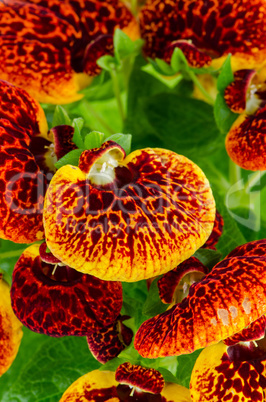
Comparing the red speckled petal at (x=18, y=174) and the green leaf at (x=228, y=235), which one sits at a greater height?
the red speckled petal at (x=18, y=174)

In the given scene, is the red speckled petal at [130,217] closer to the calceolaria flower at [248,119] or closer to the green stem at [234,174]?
the calceolaria flower at [248,119]

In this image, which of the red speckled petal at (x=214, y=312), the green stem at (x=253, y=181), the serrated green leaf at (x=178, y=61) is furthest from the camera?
the green stem at (x=253, y=181)

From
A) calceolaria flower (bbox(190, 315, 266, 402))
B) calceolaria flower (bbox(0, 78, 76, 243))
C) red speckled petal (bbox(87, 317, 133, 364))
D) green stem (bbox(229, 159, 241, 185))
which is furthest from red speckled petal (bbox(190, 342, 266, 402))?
green stem (bbox(229, 159, 241, 185))

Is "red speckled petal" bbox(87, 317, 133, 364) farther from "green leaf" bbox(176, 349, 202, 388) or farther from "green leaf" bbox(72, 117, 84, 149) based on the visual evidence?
"green leaf" bbox(72, 117, 84, 149)

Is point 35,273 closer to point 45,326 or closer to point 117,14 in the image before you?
point 45,326

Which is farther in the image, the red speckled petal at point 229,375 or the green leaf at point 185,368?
the green leaf at point 185,368

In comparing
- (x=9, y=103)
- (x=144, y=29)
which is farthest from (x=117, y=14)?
(x=9, y=103)

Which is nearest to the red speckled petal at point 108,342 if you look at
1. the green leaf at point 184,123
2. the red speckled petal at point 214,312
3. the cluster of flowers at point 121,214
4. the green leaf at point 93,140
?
the cluster of flowers at point 121,214
